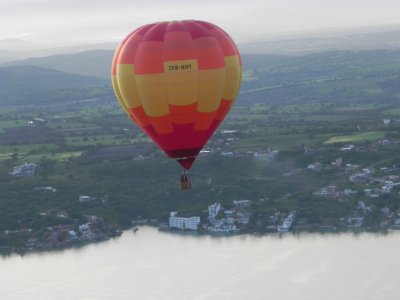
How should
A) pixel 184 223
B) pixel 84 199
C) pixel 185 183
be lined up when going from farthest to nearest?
pixel 84 199 → pixel 184 223 → pixel 185 183

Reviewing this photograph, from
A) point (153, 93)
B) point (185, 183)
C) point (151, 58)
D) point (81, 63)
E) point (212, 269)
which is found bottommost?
point (212, 269)

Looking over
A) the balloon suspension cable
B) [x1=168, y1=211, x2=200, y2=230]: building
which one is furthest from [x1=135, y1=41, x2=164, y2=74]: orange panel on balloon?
[x1=168, y1=211, x2=200, y2=230]: building

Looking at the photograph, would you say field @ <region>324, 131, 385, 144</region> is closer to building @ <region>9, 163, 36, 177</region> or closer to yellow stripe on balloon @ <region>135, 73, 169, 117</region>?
building @ <region>9, 163, 36, 177</region>

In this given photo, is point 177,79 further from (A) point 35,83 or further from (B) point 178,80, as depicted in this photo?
(A) point 35,83

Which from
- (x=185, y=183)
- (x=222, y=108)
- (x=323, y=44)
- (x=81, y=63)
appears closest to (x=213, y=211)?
(x=222, y=108)

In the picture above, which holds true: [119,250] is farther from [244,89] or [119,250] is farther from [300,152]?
[244,89]

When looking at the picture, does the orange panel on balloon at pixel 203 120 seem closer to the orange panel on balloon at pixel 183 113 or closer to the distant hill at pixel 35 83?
the orange panel on balloon at pixel 183 113

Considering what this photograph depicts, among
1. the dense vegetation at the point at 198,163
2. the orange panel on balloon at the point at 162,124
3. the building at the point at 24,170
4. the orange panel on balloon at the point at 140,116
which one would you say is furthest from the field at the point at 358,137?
the orange panel on balloon at the point at 162,124
